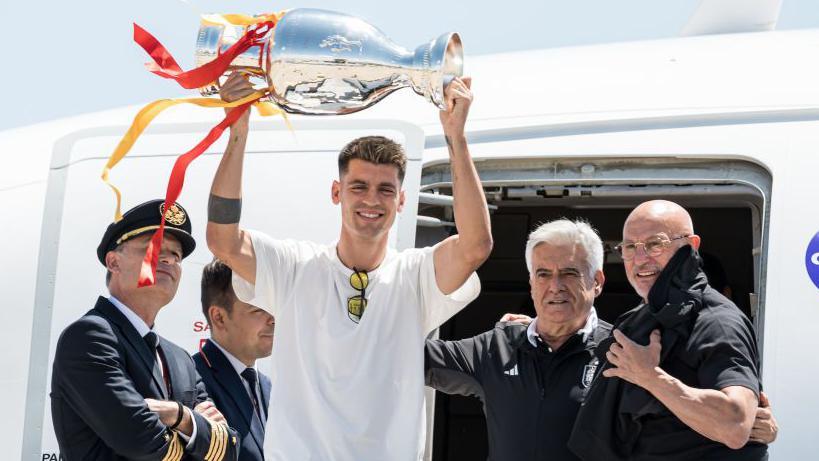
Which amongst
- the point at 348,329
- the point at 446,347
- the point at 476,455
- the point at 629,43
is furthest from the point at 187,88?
the point at 476,455

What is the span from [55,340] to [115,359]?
→ 109cm

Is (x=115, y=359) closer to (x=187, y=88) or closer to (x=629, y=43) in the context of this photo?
(x=187, y=88)

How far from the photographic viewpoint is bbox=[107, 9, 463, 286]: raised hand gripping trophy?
341cm

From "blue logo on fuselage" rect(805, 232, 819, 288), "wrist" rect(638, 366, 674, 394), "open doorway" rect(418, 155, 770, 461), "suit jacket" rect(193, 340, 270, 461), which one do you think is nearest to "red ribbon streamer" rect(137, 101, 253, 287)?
"suit jacket" rect(193, 340, 270, 461)

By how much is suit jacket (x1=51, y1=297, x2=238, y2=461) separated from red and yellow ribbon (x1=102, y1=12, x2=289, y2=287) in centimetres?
36

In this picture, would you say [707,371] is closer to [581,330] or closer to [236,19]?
[581,330]

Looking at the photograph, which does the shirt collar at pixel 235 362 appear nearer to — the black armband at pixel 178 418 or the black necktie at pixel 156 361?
the black necktie at pixel 156 361

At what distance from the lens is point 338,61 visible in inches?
135

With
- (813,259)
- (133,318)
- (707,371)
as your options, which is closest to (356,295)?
(133,318)

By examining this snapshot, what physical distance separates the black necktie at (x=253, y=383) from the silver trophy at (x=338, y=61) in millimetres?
1358

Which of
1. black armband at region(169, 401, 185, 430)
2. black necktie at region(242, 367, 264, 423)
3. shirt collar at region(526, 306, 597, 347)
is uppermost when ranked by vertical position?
shirt collar at region(526, 306, 597, 347)

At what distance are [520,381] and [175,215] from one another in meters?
1.46

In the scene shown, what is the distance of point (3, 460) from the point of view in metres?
4.86

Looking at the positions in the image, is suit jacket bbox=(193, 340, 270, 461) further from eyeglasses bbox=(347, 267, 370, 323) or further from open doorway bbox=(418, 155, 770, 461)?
open doorway bbox=(418, 155, 770, 461)
